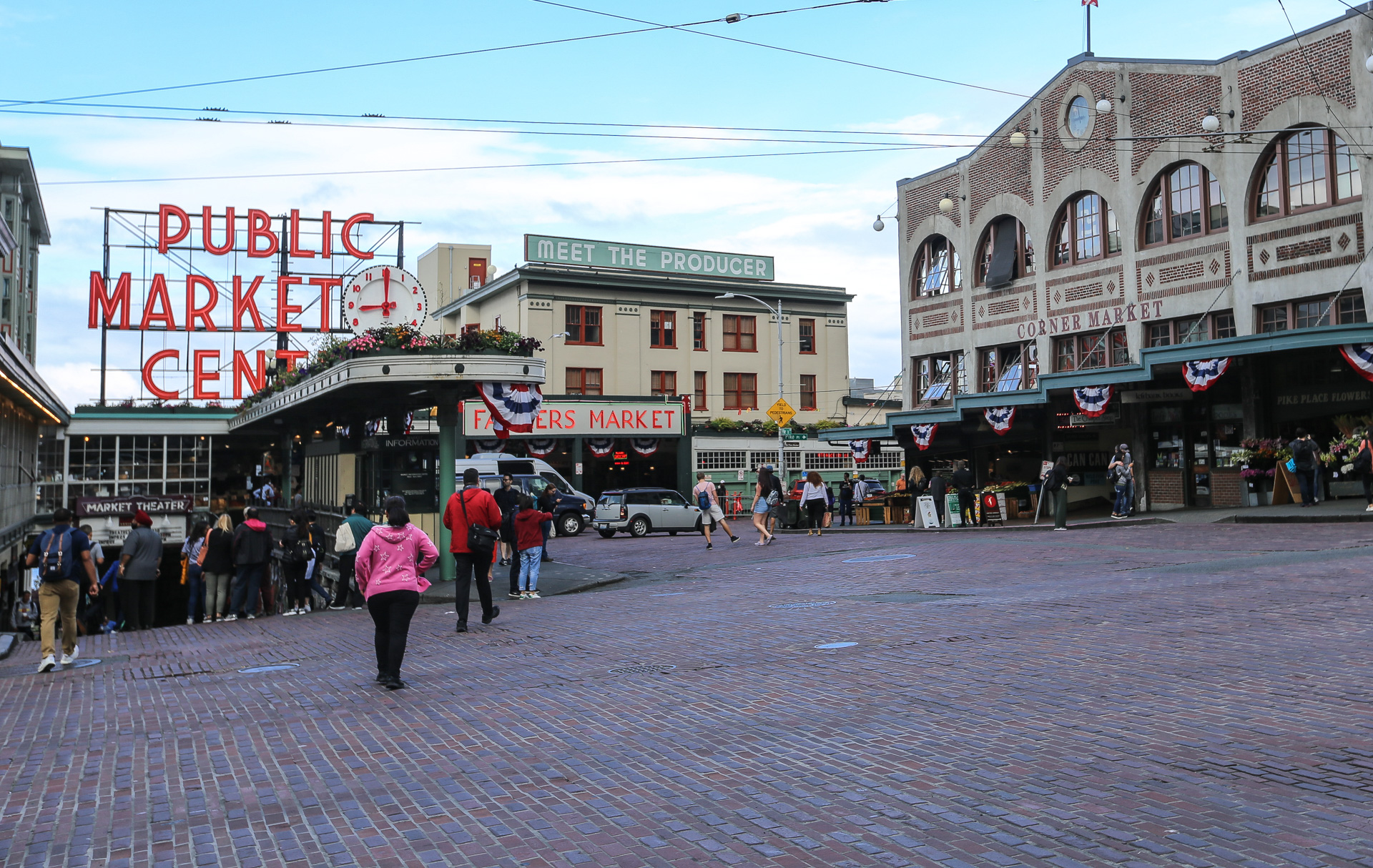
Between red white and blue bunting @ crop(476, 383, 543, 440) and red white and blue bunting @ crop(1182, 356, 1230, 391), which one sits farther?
red white and blue bunting @ crop(1182, 356, 1230, 391)

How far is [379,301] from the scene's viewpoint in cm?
2430

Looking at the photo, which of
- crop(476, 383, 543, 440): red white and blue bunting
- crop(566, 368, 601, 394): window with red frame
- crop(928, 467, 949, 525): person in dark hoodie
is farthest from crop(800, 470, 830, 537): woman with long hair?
crop(566, 368, 601, 394): window with red frame

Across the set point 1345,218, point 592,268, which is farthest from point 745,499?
point 1345,218

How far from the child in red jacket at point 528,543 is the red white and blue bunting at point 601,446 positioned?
105 feet

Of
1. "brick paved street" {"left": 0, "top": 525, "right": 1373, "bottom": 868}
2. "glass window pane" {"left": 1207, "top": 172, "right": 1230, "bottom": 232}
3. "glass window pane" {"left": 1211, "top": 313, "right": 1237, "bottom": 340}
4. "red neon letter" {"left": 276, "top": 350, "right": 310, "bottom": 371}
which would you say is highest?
"glass window pane" {"left": 1207, "top": 172, "right": 1230, "bottom": 232}

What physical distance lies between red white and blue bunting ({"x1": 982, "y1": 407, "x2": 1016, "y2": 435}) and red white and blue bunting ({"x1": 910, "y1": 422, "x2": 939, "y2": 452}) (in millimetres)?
2103

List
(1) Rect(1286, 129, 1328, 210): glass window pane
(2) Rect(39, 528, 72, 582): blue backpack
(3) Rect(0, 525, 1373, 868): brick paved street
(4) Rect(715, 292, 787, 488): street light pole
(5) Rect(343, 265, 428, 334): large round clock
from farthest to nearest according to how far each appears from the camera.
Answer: (4) Rect(715, 292, 787, 488): street light pole, (1) Rect(1286, 129, 1328, 210): glass window pane, (5) Rect(343, 265, 428, 334): large round clock, (2) Rect(39, 528, 72, 582): blue backpack, (3) Rect(0, 525, 1373, 868): brick paved street

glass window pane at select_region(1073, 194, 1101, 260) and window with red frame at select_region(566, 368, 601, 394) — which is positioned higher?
glass window pane at select_region(1073, 194, 1101, 260)

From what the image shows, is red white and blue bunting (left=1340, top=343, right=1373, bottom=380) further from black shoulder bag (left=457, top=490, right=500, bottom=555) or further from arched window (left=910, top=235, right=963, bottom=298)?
black shoulder bag (left=457, top=490, right=500, bottom=555)

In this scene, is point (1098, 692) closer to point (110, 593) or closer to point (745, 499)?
point (110, 593)

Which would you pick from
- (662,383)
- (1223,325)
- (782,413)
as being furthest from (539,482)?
(1223,325)

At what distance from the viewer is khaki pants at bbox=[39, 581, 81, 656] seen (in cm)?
1258

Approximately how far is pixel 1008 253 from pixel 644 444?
2005cm

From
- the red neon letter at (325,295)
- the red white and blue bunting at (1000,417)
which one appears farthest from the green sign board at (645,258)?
the red white and blue bunting at (1000,417)
